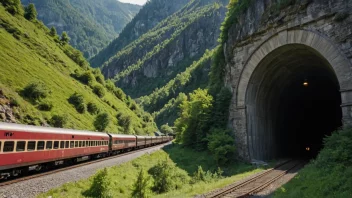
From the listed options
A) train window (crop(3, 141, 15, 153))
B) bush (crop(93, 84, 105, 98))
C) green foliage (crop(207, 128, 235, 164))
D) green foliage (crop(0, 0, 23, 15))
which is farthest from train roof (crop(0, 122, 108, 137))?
green foliage (crop(0, 0, 23, 15))

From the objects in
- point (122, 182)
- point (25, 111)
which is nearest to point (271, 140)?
point (122, 182)

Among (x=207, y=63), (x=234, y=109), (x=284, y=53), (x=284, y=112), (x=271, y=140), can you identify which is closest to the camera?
(x=284, y=53)

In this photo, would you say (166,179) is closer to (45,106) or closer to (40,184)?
(40,184)

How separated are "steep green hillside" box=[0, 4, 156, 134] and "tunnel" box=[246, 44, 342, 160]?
33.4m

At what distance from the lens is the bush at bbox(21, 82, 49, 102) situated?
49.1 meters

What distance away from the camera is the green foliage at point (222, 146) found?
2566cm

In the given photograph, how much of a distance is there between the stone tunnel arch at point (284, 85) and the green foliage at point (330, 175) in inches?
113

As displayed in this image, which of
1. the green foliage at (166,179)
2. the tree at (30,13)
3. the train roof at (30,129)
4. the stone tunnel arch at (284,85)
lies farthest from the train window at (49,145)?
the tree at (30,13)

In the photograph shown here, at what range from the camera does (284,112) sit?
1448 inches

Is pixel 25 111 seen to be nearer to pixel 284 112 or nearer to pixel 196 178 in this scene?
pixel 196 178

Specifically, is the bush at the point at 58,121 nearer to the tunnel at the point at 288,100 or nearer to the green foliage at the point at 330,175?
the tunnel at the point at 288,100

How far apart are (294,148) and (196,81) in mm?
134203

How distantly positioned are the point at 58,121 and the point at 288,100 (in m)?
37.3

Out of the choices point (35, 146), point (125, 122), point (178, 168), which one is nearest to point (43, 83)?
point (125, 122)
